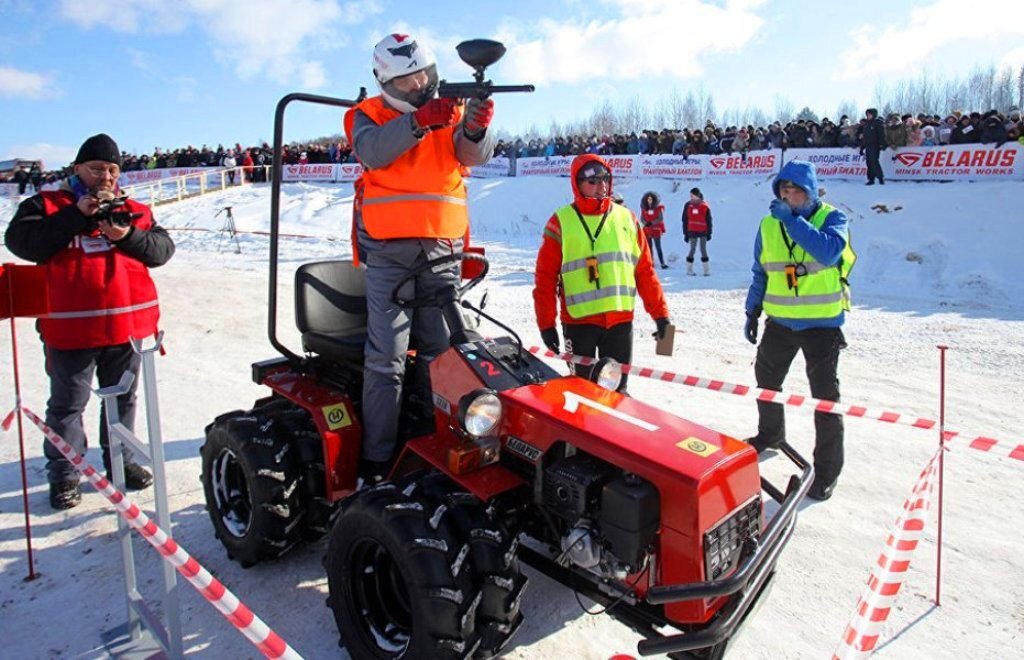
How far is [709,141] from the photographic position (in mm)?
21859

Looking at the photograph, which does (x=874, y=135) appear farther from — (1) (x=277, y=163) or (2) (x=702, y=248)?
(1) (x=277, y=163)

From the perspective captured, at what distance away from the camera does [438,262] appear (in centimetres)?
313

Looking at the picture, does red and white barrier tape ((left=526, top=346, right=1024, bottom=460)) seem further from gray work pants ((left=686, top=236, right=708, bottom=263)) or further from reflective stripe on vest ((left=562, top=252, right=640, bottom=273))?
gray work pants ((left=686, top=236, right=708, bottom=263))

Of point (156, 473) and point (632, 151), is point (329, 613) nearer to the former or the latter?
point (156, 473)

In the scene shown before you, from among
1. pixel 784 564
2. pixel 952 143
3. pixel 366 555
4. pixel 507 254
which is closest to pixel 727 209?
pixel 952 143

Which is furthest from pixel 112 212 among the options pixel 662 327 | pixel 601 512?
pixel 662 327

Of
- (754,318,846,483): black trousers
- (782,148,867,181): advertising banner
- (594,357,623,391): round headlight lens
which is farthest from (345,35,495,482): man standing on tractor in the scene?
(782,148,867,181): advertising banner

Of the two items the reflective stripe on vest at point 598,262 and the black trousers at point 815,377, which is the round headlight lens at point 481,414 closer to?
the reflective stripe on vest at point 598,262

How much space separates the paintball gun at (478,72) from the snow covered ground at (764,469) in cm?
225

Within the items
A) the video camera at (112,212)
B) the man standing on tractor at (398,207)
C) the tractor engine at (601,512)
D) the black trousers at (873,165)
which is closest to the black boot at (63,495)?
the video camera at (112,212)

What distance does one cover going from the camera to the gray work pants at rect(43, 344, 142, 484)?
13.4ft

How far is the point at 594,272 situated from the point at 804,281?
4.38 feet

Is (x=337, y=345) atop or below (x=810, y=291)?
below

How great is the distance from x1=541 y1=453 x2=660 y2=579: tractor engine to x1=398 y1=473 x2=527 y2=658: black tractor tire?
20 centimetres
